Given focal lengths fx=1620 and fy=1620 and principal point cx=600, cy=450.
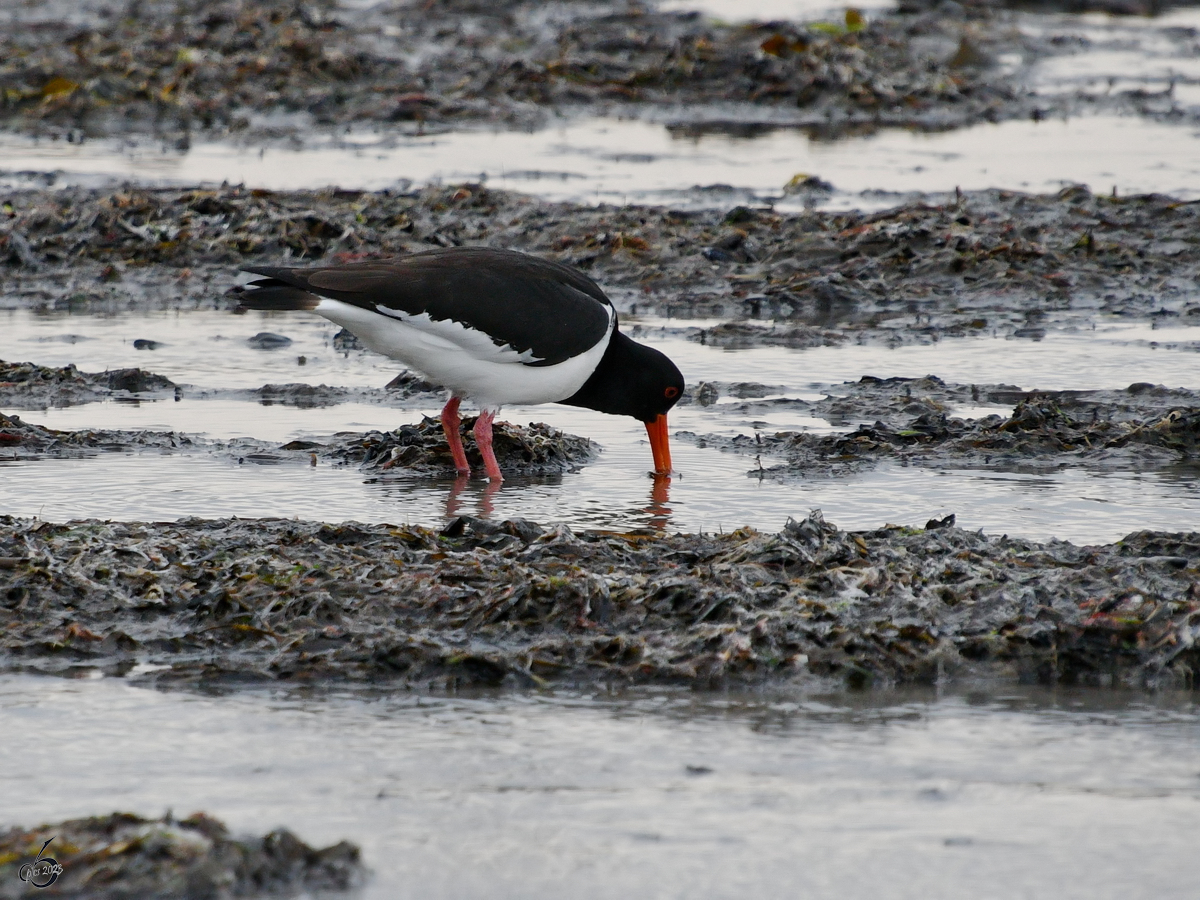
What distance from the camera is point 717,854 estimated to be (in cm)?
316

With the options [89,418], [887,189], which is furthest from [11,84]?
[89,418]

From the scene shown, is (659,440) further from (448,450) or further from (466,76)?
(466,76)

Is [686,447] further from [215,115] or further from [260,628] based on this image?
[215,115]

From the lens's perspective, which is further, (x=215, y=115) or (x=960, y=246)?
(x=215, y=115)

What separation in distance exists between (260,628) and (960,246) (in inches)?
269

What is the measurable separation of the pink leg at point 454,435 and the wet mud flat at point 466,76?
8.44 m

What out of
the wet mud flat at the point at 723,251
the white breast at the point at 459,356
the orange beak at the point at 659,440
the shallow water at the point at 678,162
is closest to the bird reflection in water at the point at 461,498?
the white breast at the point at 459,356

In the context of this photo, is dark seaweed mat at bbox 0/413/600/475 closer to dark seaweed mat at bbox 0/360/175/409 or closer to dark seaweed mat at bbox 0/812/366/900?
dark seaweed mat at bbox 0/360/175/409

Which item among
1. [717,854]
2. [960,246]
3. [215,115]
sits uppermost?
[215,115]

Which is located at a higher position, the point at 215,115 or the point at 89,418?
the point at 215,115

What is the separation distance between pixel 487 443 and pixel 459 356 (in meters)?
0.40

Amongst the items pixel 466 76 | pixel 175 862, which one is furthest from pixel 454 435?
pixel 466 76

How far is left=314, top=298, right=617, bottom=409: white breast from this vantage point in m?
6.33
